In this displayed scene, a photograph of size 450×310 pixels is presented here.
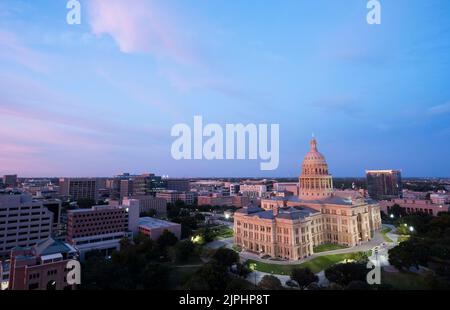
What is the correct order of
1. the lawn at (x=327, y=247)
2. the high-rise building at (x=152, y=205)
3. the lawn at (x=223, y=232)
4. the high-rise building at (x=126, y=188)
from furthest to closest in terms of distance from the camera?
the high-rise building at (x=126, y=188)
the high-rise building at (x=152, y=205)
the lawn at (x=223, y=232)
the lawn at (x=327, y=247)

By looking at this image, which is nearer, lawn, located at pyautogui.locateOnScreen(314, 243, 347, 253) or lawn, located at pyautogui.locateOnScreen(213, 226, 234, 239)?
lawn, located at pyautogui.locateOnScreen(314, 243, 347, 253)

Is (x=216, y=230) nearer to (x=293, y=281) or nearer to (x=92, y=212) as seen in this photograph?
(x=92, y=212)

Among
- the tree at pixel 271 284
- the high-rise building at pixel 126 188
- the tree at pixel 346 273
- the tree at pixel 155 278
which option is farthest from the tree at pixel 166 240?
the high-rise building at pixel 126 188

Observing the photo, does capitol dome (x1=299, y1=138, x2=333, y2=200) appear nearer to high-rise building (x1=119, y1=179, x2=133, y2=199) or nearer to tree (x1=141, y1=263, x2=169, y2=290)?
tree (x1=141, y1=263, x2=169, y2=290)

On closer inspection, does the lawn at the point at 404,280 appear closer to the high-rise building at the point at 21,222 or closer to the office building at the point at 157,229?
the office building at the point at 157,229

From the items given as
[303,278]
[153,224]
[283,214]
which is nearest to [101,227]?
[153,224]

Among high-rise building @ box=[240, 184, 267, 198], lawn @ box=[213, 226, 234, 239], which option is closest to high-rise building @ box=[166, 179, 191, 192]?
high-rise building @ box=[240, 184, 267, 198]
